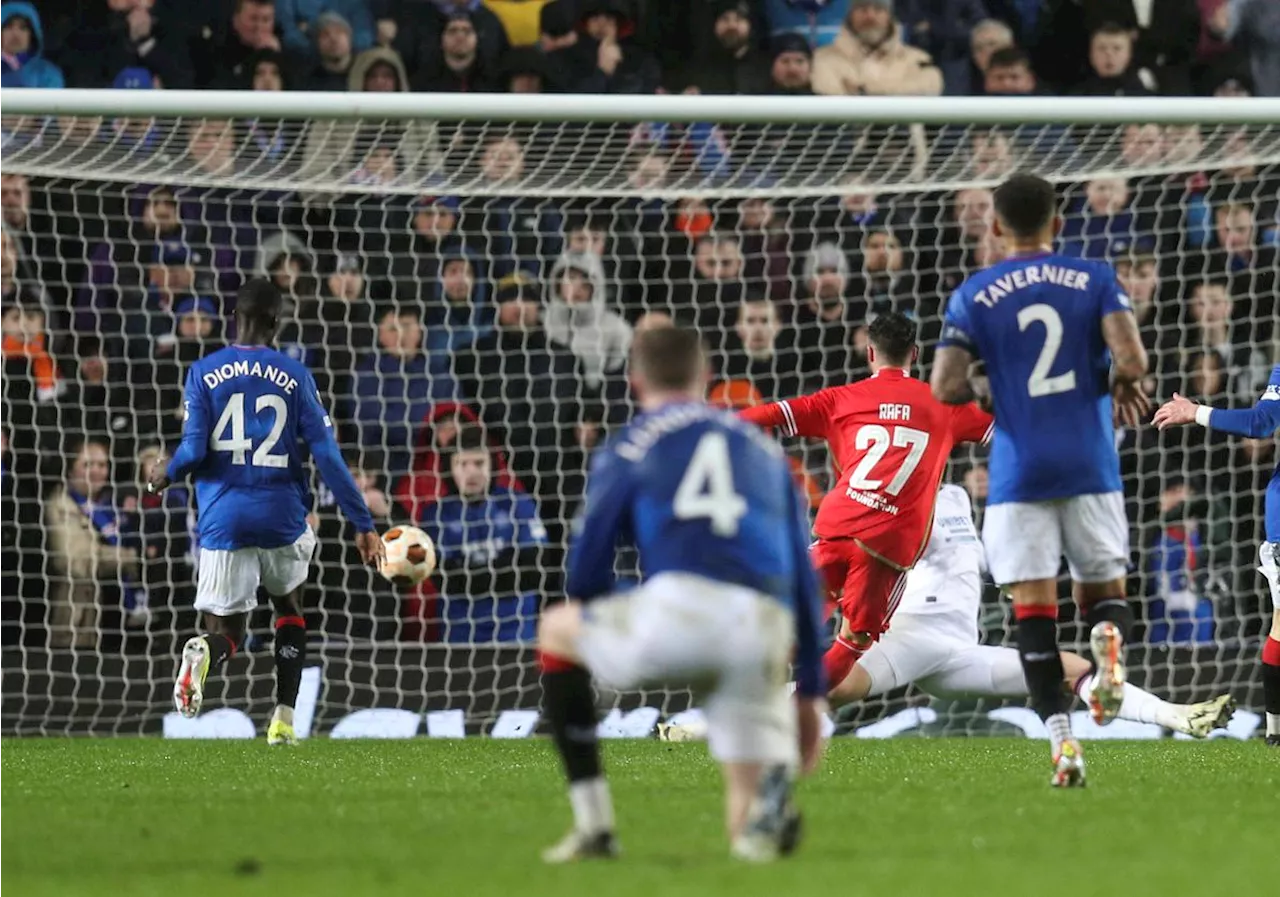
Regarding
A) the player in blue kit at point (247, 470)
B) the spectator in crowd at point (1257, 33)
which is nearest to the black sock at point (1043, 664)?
the player in blue kit at point (247, 470)

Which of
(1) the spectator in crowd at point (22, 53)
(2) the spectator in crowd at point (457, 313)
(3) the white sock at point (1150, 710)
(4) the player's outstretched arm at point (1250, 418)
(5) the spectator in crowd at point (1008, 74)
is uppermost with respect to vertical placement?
(1) the spectator in crowd at point (22, 53)

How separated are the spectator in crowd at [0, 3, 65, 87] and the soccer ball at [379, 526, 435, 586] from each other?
516cm

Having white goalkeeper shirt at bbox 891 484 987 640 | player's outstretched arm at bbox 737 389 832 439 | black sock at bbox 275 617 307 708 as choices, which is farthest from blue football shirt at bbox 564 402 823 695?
black sock at bbox 275 617 307 708

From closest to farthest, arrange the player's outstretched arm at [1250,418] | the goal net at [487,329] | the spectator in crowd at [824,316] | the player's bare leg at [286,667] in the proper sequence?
the player's outstretched arm at [1250,418], the player's bare leg at [286,667], the goal net at [487,329], the spectator in crowd at [824,316]

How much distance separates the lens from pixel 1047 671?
6676 millimetres

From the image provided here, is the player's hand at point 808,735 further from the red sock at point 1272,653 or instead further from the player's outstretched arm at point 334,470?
the red sock at point 1272,653

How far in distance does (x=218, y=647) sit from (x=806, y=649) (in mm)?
5503

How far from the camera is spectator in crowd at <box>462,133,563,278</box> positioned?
490 inches

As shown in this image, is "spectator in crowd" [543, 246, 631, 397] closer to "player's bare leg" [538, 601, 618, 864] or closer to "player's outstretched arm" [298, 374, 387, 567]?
"player's outstretched arm" [298, 374, 387, 567]

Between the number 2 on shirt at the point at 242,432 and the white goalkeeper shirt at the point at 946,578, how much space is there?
297 centimetres

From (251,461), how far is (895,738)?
142 inches

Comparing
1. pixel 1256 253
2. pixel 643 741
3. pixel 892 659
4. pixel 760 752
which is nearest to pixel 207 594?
pixel 643 741

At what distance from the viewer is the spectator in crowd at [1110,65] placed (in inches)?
556

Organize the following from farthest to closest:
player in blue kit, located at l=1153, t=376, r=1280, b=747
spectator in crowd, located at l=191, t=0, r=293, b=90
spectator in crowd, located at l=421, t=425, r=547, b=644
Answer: spectator in crowd, located at l=191, t=0, r=293, b=90
spectator in crowd, located at l=421, t=425, r=547, b=644
player in blue kit, located at l=1153, t=376, r=1280, b=747
